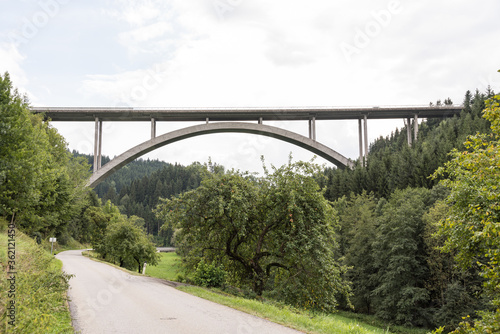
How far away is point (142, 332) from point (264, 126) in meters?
37.5

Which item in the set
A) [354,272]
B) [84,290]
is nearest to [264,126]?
[354,272]

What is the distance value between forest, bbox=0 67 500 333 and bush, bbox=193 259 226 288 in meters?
0.16

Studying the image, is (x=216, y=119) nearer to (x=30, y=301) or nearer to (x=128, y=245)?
(x=128, y=245)

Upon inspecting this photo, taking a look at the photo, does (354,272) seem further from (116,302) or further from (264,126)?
(116,302)

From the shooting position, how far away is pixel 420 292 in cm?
2975

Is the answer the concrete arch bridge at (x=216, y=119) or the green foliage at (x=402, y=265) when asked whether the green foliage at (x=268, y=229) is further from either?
the concrete arch bridge at (x=216, y=119)

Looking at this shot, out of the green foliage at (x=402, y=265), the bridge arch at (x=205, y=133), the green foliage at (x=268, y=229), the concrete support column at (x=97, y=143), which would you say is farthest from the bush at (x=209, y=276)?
the concrete support column at (x=97, y=143)

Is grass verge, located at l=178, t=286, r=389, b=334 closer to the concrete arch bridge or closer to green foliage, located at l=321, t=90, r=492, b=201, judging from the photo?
the concrete arch bridge

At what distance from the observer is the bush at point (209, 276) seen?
1510cm

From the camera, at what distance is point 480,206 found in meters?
9.50

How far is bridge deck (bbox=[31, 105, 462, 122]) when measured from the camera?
40750 millimetres

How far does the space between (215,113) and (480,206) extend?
34.9 m

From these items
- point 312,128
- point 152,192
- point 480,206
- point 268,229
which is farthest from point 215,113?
point 152,192

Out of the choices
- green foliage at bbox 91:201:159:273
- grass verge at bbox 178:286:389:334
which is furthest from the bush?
green foliage at bbox 91:201:159:273
